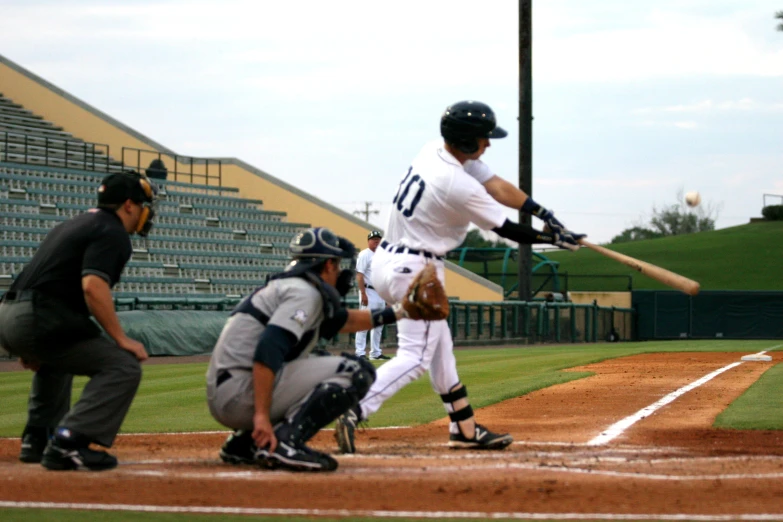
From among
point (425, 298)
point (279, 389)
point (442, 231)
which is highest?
point (442, 231)

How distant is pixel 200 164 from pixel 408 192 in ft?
98.0

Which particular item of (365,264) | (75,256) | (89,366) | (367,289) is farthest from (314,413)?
(367,289)

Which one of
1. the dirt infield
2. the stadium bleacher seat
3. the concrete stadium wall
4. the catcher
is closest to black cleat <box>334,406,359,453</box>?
the dirt infield

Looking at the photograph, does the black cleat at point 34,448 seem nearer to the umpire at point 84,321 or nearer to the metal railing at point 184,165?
the umpire at point 84,321

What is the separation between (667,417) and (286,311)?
4381 mm

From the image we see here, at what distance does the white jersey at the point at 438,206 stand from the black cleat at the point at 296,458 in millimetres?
1559

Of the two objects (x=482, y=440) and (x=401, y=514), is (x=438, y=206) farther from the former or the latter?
(x=401, y=514)

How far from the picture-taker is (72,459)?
17.3ft

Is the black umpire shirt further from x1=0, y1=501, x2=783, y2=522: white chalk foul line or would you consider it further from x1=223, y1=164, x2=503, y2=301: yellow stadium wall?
x1=223, y1=164, x2=503, y2=301: yellow stadium wall

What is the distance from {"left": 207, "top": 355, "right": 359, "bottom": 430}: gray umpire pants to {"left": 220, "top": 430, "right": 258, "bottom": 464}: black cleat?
16cm

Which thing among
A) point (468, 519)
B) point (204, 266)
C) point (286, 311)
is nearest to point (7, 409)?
point (286, 311)

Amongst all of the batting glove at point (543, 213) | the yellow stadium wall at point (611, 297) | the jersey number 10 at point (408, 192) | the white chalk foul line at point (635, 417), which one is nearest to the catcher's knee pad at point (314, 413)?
the jersey number 10 at point (408, 192)

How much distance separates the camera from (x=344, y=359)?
5566 millimetres

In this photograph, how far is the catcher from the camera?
5.11 metres
